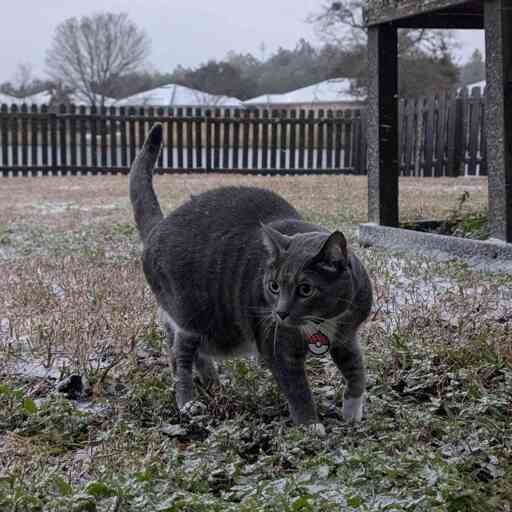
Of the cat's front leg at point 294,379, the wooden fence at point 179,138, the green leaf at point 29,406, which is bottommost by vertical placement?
the green leaf at point 29,406

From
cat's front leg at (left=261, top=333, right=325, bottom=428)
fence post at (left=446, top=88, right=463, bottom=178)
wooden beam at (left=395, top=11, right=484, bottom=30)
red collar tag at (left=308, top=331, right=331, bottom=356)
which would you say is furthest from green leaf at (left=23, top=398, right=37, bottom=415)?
fence post at (left=446, top=88, right=463, bottom=178)

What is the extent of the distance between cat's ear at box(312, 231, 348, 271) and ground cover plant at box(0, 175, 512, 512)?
54 centimetres

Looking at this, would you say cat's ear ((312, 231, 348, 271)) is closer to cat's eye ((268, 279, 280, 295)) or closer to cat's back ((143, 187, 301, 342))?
cat's eye ((268, 279, 280, 295))

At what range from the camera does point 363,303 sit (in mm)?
2713

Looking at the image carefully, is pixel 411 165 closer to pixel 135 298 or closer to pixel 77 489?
pixel 135 298

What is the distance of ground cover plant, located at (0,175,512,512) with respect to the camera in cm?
203

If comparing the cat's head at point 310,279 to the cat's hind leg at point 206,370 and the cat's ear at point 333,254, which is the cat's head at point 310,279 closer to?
the cat's ear at point 333,254

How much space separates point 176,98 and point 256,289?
49.0 meters

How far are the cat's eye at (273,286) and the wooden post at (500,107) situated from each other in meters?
2.87

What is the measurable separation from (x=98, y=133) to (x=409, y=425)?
16426 mm

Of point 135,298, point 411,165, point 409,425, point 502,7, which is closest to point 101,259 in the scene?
point 135,298

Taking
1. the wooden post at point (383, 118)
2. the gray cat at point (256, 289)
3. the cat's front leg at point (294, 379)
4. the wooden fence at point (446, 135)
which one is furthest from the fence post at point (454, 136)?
the cat's front leg at point (294, 379)

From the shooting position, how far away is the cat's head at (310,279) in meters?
2.50

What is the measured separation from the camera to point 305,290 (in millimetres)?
2535
